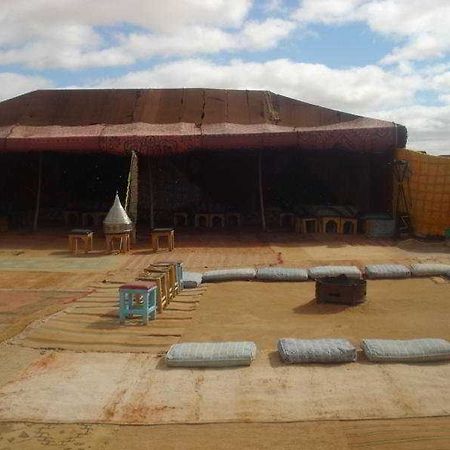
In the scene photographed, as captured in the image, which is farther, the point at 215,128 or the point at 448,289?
the point at 215,128

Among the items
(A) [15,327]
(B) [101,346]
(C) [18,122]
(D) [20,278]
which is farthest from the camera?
(C) [18,122]

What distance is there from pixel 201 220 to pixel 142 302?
10.0 metres

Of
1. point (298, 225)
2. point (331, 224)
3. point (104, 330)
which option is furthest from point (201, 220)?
point (104, 330)

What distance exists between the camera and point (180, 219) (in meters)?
18.0

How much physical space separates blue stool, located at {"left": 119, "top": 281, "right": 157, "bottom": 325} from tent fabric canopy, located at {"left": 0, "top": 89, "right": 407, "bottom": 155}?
8041 millimetres

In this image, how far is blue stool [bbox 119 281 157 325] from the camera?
24.4 feet

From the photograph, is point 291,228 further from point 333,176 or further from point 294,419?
point 294,419

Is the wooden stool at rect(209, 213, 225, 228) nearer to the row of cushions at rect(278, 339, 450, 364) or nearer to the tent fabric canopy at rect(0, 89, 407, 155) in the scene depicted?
the tent fabric canopy at rect(0, 89, 407, 155)

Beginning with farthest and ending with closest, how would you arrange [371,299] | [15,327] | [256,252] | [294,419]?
[256,252] < [371,299] < [15,327] < [294,419]

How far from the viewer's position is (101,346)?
6562 millimetres

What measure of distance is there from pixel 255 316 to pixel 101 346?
2424 millimetres

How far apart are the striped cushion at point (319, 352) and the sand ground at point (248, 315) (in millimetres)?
182

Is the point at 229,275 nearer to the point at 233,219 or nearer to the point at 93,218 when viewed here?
the point at 233,219

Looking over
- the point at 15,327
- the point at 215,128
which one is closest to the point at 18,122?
the point at 215,128
